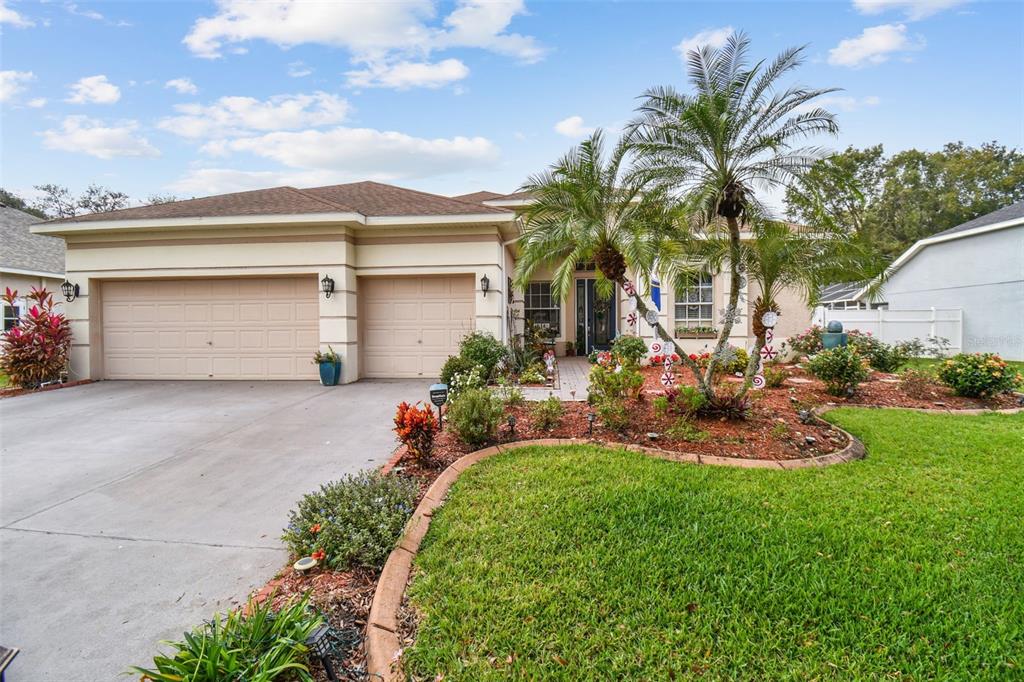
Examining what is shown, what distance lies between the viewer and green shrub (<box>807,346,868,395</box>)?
22.8 ft

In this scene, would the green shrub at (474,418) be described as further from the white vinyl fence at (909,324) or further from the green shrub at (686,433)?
the white vinyl fence at (909,324)

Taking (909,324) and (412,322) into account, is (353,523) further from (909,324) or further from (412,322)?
(909,324)

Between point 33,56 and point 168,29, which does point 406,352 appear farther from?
point 33,56

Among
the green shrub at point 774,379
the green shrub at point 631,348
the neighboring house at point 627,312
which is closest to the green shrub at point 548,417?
the green shrub at point 774,379

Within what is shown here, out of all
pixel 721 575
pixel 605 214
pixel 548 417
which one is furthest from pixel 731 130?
pixel 721 575

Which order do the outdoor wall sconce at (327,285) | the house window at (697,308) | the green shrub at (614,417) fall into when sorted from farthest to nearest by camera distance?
the house window at (697,308) → the outdoor wall sconce at (327,285) → the green shrub at (614,417)

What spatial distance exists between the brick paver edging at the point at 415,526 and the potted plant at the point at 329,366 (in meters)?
5.20

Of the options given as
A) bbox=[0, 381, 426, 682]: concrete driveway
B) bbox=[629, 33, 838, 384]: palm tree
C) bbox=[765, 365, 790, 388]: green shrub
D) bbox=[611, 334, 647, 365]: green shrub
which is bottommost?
bbox=[0, 381, 426, 682]: concrete driveway

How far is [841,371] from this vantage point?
22.9 feet

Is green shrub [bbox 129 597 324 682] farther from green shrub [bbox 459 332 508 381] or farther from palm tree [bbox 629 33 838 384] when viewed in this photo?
green shrub [bbox 459 332 508 381]

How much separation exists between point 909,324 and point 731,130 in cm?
1361

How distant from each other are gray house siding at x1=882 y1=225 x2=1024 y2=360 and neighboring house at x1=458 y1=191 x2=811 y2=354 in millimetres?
5914

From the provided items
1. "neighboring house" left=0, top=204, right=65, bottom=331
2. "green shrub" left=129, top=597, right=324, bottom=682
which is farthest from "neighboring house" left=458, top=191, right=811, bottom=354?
"neighboring house" left=0, top=204, right=65, bottom=331

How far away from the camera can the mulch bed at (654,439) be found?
2451 millimetres
